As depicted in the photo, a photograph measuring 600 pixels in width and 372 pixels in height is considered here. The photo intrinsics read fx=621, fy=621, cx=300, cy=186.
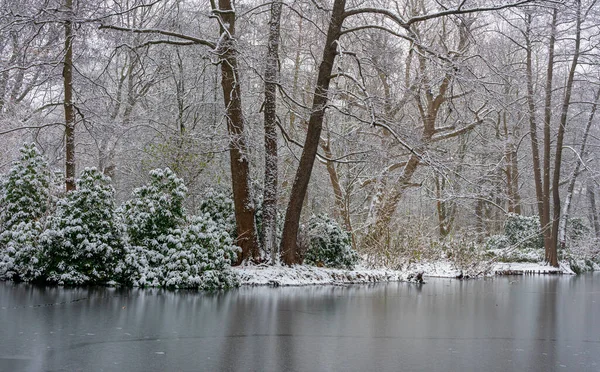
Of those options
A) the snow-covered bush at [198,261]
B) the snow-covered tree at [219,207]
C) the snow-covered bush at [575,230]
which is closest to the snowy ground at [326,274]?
the snow-covered bush at [198,261]

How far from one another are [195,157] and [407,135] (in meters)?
5.85

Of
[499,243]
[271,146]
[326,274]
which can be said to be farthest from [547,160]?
[271,146]

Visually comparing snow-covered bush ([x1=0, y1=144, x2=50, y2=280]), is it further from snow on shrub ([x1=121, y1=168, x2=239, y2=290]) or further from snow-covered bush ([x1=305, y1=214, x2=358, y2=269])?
snow-covered bush ([x1=305, y1=214, x2=358, y2=269])

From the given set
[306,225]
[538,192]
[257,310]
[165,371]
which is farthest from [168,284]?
[538,192]

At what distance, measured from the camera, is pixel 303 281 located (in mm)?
14414

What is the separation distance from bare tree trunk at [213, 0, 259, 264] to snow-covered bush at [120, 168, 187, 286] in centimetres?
194

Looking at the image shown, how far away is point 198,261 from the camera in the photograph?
1214 cm

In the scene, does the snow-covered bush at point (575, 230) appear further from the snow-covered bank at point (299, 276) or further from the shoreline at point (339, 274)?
the snow-covered bank at point (299, 276)

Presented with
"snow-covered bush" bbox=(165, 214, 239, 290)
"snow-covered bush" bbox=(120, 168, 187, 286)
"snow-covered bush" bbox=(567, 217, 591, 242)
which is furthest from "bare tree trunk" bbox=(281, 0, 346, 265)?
"snow-covered bush" bbox=(567, 217, 591, 242)

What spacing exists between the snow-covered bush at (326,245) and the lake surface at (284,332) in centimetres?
334

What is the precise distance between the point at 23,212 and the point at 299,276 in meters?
6.12

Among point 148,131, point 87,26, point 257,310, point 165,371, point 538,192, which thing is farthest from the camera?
point 538,192

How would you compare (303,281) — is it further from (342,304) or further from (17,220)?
(17,220)

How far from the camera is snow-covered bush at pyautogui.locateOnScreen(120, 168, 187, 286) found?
12094 millimetres
